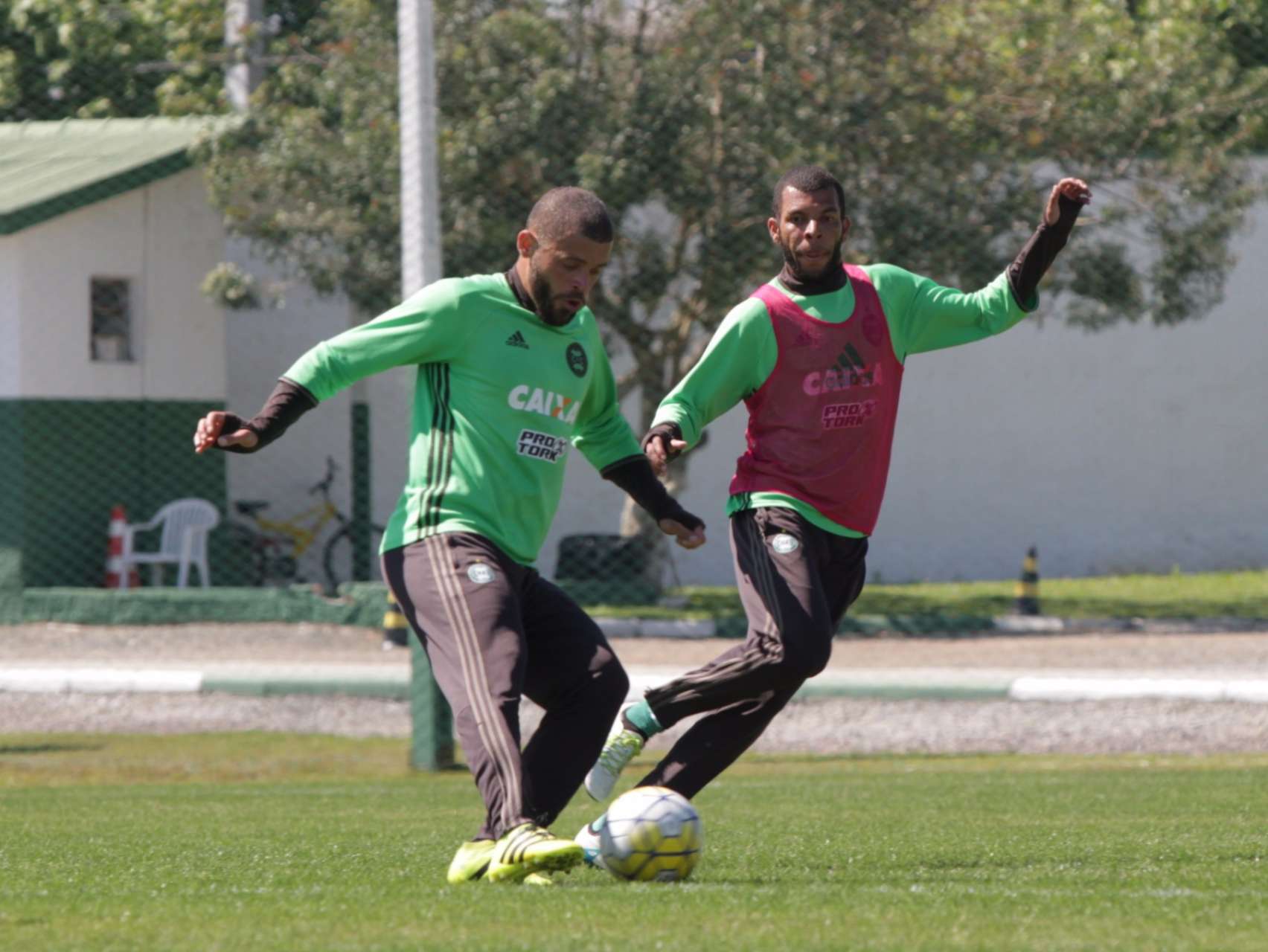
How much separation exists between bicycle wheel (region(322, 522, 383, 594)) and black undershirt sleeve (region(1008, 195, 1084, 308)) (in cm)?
1424

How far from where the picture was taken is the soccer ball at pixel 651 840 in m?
5.48

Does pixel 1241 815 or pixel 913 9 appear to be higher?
pixel 913 9

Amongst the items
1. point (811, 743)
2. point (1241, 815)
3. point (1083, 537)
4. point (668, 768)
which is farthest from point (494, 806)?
point (1083, 537)

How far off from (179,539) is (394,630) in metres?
3.46

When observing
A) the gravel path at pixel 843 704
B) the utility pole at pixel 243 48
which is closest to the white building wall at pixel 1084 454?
the gravel path at pixel 843 704

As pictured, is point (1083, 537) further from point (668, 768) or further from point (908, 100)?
point (668, 768)

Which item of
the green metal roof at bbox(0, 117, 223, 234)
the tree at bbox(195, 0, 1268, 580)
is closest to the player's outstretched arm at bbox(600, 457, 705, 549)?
the tree at bbox(195, 0, 1268, 580)

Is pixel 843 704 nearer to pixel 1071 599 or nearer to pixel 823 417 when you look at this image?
pixel 823 417

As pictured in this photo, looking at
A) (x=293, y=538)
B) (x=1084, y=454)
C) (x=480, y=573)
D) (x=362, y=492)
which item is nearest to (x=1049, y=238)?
(x=480, y=573)

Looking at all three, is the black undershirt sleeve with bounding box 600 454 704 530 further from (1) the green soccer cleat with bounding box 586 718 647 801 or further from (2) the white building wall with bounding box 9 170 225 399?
(2) the white building wall with bounding box 9 170 225 399

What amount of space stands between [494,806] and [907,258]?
12936 millimetres

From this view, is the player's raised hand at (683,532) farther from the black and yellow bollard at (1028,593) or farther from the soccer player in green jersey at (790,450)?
the black and yellow bollard at (1028,593)

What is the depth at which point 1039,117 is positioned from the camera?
58.2 feet

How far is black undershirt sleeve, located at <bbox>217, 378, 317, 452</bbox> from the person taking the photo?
17.6 feet
